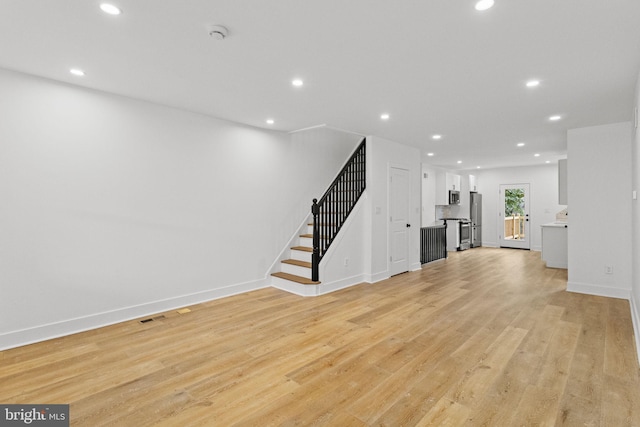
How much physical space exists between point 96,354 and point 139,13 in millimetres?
2765

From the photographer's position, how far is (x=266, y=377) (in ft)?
7.88

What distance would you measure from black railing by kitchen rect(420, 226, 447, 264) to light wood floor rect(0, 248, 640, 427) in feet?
9.98

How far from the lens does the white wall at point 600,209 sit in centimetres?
445

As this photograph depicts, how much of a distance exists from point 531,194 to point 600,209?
546cm

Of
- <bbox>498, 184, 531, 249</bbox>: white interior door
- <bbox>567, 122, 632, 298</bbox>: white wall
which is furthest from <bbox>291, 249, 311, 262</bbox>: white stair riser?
<bbox>498, 184, 531, 249</bbox>: white interior door

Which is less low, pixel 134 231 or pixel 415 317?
pixel 134 231

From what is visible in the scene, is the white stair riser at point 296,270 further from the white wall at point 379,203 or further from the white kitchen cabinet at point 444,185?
the white kitchen cabinet at point 444,185

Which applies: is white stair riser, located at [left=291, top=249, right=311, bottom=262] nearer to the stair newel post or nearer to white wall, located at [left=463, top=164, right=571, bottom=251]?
the stair newel post

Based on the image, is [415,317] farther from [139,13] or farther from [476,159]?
[476,159]

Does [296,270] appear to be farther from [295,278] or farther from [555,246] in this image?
[555,246]

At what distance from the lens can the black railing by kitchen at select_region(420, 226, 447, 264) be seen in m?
7.29

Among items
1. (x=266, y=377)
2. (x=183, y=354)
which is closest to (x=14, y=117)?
(x=183, y=354)

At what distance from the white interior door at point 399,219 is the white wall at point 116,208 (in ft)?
7.38

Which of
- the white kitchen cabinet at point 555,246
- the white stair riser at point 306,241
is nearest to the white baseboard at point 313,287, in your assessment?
the white stair riser at point 306,241
